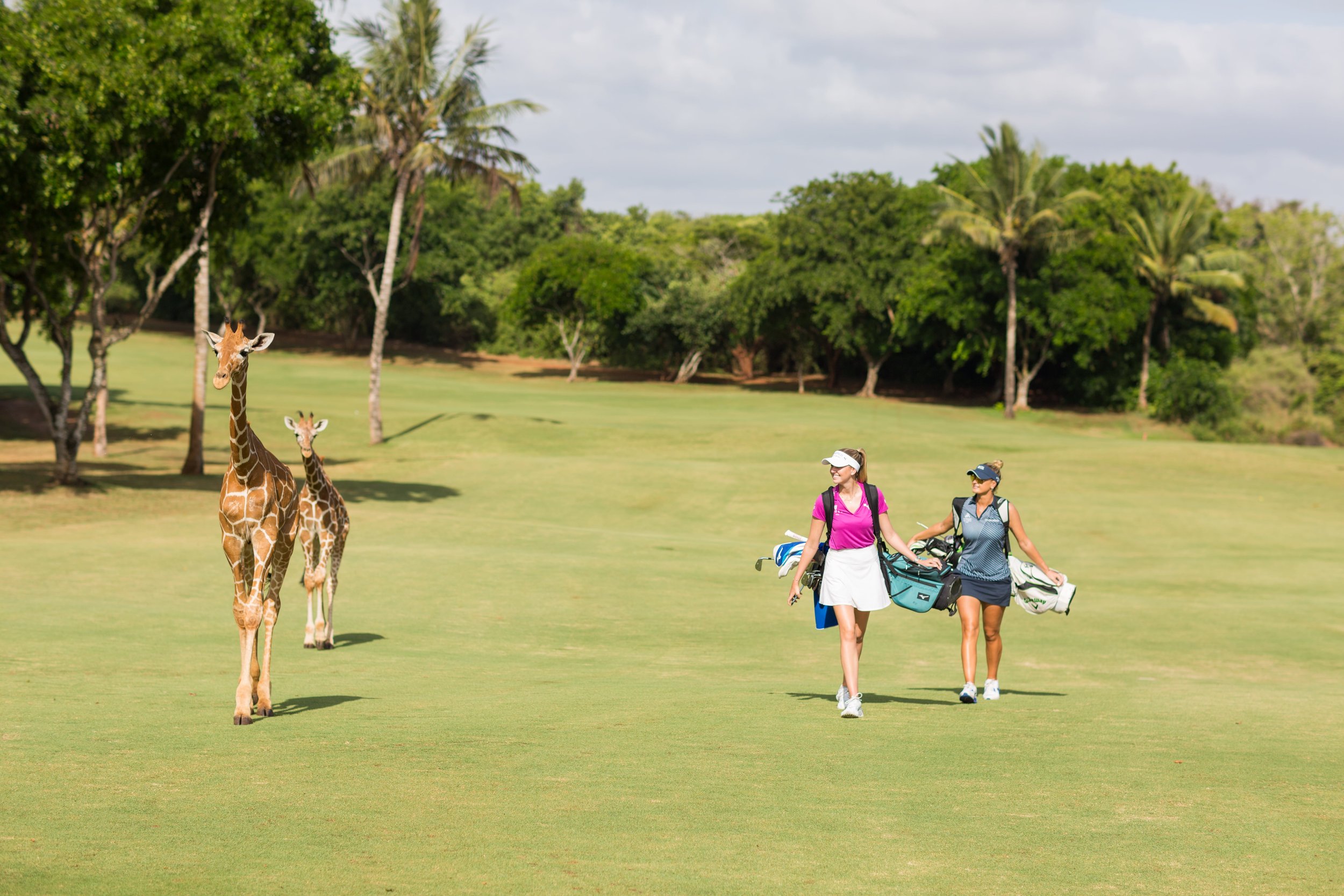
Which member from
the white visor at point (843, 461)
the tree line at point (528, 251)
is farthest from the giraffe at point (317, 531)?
the tree line at point (528, 251)

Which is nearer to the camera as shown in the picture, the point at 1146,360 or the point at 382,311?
the point at 382,311

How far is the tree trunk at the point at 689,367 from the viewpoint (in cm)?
7812

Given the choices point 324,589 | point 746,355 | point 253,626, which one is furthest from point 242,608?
point 746,355

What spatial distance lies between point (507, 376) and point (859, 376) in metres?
23.5

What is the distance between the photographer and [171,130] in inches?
1094

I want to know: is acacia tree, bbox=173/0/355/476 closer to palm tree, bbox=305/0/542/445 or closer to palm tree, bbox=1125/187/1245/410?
palm tree, bbox=305/0/542/445

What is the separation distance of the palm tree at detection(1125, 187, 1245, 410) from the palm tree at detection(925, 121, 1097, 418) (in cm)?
526

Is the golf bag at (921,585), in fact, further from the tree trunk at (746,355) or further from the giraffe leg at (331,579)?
the tree trunk at (746,355)

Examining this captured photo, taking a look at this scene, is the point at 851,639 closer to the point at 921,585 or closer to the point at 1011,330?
the point at 921,585

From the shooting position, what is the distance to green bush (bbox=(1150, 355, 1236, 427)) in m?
61.0

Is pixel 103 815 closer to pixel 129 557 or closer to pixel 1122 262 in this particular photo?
pixel 129 557

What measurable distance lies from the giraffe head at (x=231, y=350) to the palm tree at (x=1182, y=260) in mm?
60923

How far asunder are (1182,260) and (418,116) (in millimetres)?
42499

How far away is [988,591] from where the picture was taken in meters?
11.6
